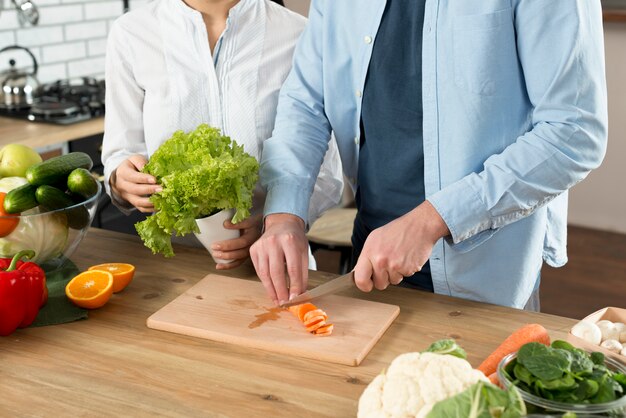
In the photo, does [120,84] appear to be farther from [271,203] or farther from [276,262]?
[276,262]

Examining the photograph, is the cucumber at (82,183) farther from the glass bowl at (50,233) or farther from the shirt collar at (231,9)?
the shirt collar at (231,9)

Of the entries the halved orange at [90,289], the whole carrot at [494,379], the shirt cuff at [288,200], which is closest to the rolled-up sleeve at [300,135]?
the shirt cuff at [288,200]

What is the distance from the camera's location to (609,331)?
1227 mm

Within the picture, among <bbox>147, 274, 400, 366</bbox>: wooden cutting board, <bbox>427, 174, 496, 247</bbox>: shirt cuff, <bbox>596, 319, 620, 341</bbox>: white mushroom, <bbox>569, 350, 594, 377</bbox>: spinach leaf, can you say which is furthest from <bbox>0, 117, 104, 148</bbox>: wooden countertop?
<bbox>569, 350, 594, 377</bbox>: spinach leaf

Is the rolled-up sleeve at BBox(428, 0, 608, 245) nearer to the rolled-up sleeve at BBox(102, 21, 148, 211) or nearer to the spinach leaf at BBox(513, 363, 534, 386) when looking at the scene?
the spinach leaf at BBox(513, 363, 534, 386)

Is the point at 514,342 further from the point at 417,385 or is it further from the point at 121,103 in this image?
the point at 121,103

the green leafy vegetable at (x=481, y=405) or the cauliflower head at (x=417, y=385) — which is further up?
the green leafy vegetable at (x=481, y=405)

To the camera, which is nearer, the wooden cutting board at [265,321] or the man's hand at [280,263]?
the wooden cutting board at [265,321]

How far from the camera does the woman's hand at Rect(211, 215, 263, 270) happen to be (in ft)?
5.36

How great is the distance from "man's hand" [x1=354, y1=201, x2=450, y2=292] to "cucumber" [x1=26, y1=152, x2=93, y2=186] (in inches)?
24.9

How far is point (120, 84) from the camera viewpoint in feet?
6.34

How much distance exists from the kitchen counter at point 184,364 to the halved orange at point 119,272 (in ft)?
0.06

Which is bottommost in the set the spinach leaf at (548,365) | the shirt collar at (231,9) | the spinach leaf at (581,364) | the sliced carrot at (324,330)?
the sliced carrot at (324,330)

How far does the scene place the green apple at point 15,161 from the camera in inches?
65.7
